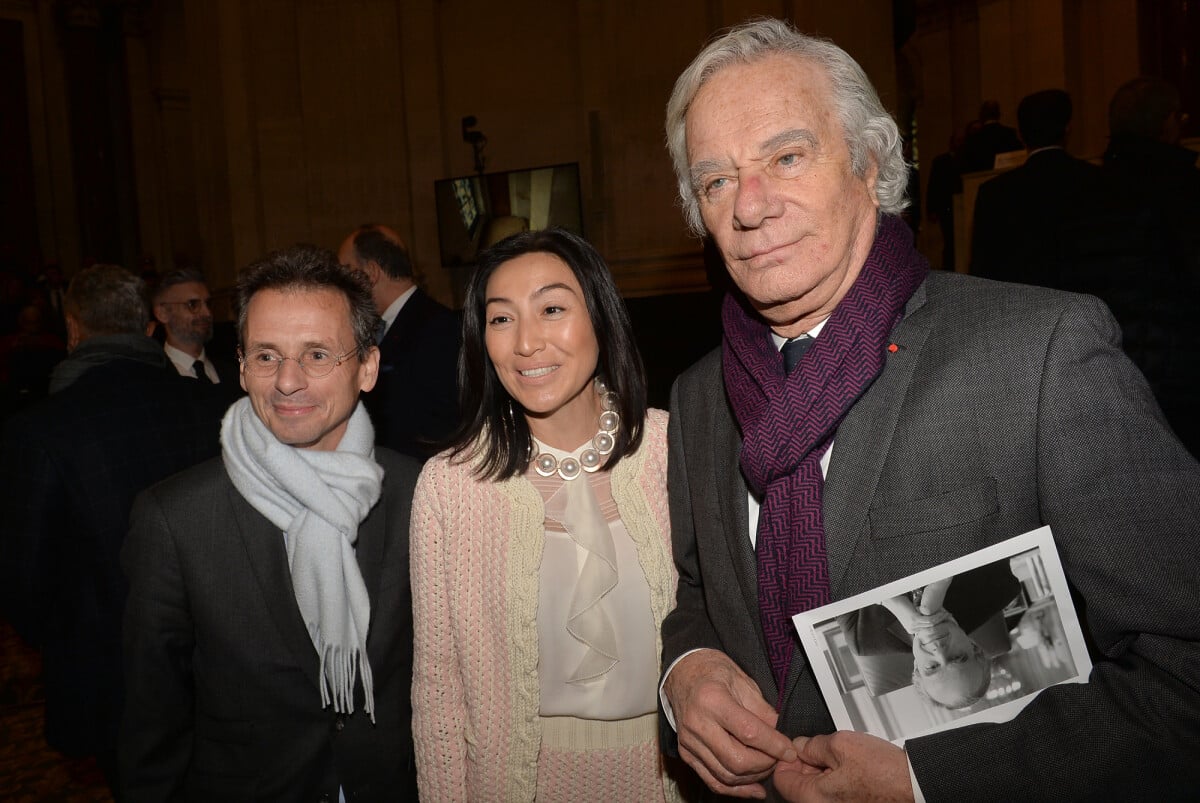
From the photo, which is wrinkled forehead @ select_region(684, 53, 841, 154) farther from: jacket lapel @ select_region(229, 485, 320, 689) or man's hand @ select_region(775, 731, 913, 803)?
jacket lapel @ select_region(229, 485, 320, 689)

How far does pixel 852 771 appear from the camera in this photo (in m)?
1.27

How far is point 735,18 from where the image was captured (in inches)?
291

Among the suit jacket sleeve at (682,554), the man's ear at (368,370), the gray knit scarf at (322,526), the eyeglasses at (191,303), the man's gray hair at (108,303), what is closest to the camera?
the suit jacket sleeve at (682,554)

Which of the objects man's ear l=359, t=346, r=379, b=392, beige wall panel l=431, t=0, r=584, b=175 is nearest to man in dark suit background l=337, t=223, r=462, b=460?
man's ear l=359, t=346, r=379, b=392

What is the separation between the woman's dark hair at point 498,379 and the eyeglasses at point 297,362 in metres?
0.38

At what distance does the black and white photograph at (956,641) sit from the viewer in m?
1.21

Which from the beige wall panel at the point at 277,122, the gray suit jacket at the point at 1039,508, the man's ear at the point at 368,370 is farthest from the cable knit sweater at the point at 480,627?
the beige wall panel at the point at 277,122

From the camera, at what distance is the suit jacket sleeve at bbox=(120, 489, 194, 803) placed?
203cm

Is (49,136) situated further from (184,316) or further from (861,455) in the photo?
(861,455)

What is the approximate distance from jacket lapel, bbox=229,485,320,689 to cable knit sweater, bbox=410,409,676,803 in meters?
0.28

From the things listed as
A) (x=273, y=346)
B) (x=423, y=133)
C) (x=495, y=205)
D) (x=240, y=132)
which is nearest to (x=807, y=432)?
(x=273, y=346)

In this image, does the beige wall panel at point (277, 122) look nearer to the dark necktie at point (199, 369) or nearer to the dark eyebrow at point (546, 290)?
the dark necktie at point (199, 369)

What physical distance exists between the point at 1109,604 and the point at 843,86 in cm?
99

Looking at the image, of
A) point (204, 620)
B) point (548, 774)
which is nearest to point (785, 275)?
point (548, 774)
